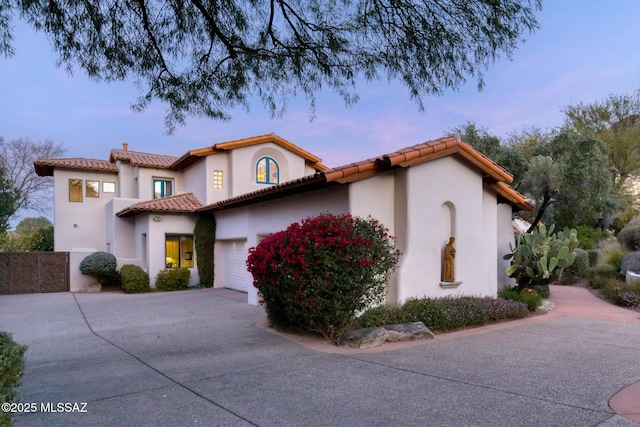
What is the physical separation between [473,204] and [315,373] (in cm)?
657

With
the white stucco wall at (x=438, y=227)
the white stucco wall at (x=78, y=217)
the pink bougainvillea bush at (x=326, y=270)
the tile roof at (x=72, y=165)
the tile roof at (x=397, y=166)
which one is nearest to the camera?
the pink bougainvillea bush at (x=326, y=270)

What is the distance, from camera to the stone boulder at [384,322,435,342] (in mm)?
8000

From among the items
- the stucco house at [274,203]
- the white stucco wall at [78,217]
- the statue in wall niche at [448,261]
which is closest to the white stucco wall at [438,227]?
the stucco house at [274,203]

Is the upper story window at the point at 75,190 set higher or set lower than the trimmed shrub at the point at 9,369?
higher

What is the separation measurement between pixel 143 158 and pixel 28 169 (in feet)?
54.0

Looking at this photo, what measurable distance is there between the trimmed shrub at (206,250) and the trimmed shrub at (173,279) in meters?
0.67

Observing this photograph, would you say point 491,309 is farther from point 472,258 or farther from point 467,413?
point 467,413

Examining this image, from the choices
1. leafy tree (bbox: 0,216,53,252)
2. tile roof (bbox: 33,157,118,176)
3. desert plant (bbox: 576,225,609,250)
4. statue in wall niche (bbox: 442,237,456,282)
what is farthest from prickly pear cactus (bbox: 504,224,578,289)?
leafy tree (bbox: 0,216,53,252)

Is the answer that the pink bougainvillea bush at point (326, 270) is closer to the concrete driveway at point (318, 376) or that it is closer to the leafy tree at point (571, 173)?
the concrete driveway at point (318, 376)

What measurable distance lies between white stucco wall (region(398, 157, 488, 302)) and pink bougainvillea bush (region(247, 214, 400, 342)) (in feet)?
4.56

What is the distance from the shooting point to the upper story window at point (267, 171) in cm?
2042

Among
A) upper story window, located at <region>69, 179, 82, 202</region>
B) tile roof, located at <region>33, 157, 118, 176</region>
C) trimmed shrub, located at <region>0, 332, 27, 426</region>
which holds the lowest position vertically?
trimmed shrub, located at <region>0, 332, 27, 426</region>

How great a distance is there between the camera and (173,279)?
17.8 m

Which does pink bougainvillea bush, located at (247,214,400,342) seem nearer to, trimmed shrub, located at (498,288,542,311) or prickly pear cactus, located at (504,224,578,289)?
trimmed shrub, located at (498,288,542,311)
